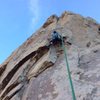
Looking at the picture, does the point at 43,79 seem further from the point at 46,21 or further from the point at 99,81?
the point at 46,21

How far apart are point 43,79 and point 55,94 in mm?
1073

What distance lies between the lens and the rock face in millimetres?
7980

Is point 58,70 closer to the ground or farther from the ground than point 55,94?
farther from the ground

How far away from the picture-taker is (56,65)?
9312 mm

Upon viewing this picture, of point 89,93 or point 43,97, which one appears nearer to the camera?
point 89,93

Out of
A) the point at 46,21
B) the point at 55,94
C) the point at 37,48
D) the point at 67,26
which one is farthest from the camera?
the point at 46,21

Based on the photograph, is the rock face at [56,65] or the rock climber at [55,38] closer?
the rock face at [56,65]

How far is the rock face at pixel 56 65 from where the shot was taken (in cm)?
798

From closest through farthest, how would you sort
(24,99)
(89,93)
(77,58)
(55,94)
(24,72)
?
(89,93) → (55,94) → (24,99) → (77,58) → (24,72)

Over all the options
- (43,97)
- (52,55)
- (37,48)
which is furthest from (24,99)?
(37,48)

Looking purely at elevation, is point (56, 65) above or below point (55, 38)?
below

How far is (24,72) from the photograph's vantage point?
9.92 meters

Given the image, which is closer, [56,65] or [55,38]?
[56,65]

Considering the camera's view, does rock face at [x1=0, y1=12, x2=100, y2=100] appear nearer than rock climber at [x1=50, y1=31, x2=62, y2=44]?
Yes
